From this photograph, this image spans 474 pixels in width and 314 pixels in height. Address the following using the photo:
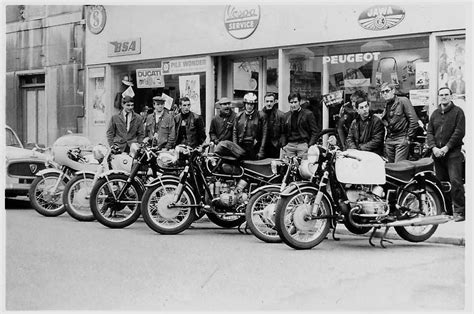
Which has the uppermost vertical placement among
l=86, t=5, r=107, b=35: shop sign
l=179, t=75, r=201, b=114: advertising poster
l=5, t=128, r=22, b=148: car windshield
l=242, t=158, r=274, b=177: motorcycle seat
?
l=86, t=5, r=107, b=35: shop sign

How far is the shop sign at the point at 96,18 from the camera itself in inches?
712

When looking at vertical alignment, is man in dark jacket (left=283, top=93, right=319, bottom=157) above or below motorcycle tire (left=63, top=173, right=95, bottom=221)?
above

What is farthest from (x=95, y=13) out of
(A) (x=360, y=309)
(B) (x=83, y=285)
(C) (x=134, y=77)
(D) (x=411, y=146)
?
(A) (x=360, y=309)

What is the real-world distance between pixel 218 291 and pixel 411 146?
643 cm

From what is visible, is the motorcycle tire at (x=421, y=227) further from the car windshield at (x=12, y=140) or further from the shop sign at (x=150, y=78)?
the shop sign at (x=150, y=78)

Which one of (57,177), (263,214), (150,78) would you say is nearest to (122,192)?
(57,177)

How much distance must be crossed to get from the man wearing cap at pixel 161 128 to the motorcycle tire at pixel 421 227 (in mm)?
4582

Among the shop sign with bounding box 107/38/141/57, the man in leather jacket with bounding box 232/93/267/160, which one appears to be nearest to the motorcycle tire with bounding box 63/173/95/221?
the man in leather jacket with bounding box 232/93/267/160

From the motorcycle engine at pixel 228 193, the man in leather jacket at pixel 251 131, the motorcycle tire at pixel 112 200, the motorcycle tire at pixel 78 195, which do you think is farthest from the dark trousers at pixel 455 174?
the motorcycle tire at pixel 78 195

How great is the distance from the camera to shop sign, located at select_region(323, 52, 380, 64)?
43.8 feet

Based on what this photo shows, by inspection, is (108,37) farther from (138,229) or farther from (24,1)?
(24,1)

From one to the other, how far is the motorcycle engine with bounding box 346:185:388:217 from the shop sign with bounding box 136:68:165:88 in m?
8.90

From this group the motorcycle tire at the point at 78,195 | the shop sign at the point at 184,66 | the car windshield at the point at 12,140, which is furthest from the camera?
the shop sign at the point at 184,66

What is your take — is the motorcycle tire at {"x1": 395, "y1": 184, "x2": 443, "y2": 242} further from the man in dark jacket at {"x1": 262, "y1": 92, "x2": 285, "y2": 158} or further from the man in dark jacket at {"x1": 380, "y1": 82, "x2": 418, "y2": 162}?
the man in dark jacket at {"x1": 262, "y1": 92, "x2": 285, "y2": 158}
